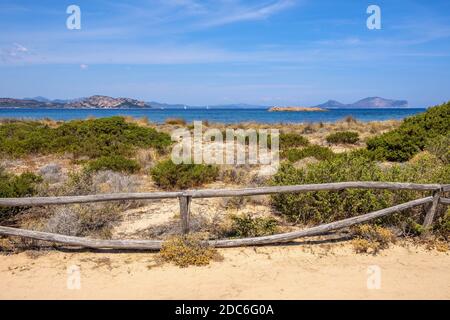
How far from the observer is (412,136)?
1300 cm

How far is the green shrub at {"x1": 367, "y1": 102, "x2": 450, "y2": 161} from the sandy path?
7.02m

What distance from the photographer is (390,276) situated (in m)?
5.23

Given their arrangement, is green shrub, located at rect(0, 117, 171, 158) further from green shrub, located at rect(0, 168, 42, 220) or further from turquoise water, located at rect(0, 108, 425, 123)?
turquoise water, located at rect(0, 108, 425, 123)

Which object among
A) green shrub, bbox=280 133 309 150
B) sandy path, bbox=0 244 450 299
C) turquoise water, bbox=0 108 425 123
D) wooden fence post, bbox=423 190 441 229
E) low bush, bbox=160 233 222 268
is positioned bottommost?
sandy path, bbox=0 244 450 299

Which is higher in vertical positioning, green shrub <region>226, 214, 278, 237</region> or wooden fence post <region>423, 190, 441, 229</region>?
wooden fence post <region>423, 190, 441, 229</region>

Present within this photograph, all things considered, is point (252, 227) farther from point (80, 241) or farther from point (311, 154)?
point (311, 154)

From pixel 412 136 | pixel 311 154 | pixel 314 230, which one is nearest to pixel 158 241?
pixel 314 230

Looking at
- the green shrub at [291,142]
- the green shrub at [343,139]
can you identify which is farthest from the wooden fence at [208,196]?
A: the green shrub at [343,139]

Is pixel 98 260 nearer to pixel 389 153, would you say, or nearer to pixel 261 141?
pixel 389 153

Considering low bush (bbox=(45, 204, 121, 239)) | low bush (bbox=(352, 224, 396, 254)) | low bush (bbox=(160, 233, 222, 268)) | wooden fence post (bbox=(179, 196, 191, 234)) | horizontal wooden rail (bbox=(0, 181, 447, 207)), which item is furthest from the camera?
low bush (bbox=(45, 204, 121, 239))

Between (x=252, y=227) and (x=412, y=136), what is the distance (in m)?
9.00

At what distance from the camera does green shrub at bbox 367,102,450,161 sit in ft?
40.8

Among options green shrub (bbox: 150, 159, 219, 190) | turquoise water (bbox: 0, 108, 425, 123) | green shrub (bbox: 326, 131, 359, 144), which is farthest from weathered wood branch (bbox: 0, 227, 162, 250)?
turquoise water (bbox: 0, 108, 425, 123)

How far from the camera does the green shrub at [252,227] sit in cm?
645
